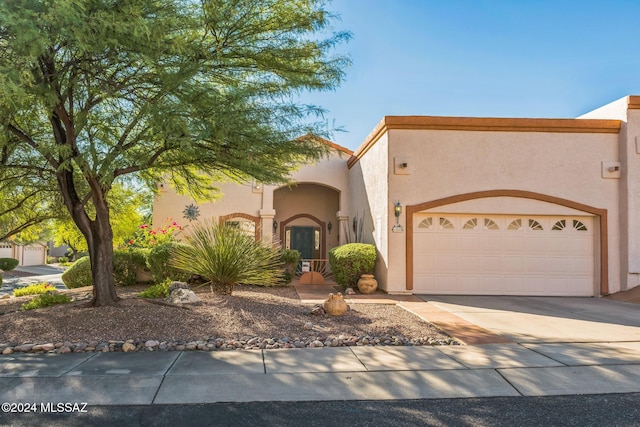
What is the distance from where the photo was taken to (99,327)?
668 centimetres

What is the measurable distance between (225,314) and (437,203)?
21.3 ft

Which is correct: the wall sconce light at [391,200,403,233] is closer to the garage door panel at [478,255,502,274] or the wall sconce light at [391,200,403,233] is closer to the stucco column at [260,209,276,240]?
the garage door panel at [478,255,502,274]

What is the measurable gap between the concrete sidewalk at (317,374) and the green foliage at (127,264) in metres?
7.26

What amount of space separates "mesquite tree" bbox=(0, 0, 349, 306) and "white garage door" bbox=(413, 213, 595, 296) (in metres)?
4.94

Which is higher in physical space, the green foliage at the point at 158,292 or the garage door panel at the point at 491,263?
the garage door panel at the point at 491,263

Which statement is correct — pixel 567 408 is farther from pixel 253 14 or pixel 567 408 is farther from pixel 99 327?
pixel 253 14

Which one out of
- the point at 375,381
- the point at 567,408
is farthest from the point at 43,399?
the point at 567,408

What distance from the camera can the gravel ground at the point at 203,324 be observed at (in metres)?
6.46

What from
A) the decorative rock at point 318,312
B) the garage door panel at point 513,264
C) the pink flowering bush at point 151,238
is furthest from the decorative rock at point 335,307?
the pink flowering bush at point 151,238

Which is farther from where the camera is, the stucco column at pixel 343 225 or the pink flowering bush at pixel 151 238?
the stucco column at pixel 343 225

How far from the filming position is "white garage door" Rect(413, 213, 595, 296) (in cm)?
1183

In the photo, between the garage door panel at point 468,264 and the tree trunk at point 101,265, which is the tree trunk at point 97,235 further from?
the garage door panel at point 468,264

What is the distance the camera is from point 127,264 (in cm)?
1270

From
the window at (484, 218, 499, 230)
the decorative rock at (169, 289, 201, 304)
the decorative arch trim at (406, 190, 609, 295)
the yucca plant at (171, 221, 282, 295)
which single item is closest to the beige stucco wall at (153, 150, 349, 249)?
the decorative arch trim at (406, 190, 609, 295)
